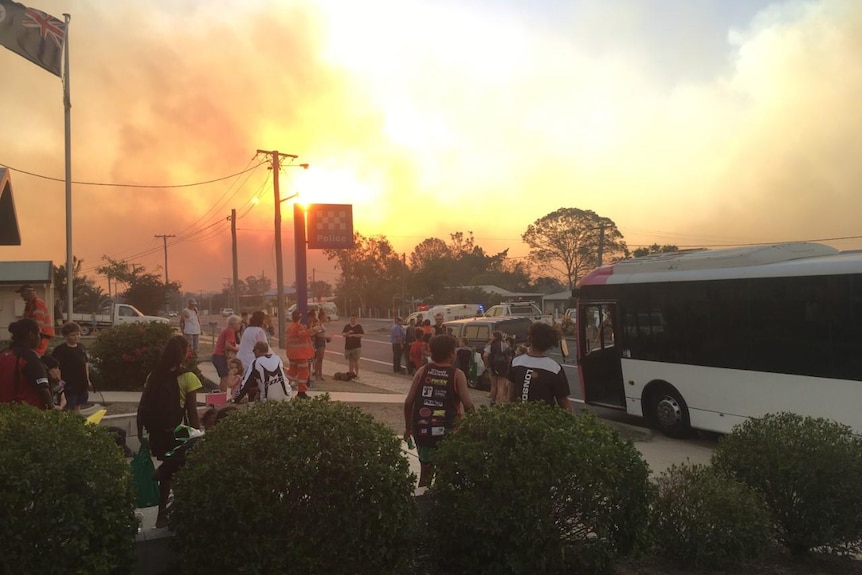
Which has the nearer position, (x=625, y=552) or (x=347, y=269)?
(x=625, y=552)

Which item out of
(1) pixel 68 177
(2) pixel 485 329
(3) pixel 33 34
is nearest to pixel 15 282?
(1) pixel 68 177

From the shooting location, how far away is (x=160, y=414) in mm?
4891

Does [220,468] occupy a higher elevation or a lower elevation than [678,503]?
higher

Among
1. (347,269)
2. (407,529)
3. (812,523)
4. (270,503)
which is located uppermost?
(347,269)

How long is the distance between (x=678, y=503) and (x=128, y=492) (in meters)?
3.51

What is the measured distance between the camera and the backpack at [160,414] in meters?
4.88

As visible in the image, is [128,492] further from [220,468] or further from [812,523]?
[812,523]

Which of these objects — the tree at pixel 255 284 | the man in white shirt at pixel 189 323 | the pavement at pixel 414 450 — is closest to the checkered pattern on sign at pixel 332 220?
the man in white shirt at pixel 189 323

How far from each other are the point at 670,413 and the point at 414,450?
4.77 m

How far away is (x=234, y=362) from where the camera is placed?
40.7 ft

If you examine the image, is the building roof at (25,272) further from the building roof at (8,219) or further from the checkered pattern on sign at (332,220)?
the checkered pattern on sign at (332,220)

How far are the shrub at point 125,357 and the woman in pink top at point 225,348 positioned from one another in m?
0.77

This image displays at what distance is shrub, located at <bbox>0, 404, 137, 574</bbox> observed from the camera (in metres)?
3.10

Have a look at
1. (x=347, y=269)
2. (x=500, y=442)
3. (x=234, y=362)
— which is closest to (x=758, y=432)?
(x=500, y=442)
